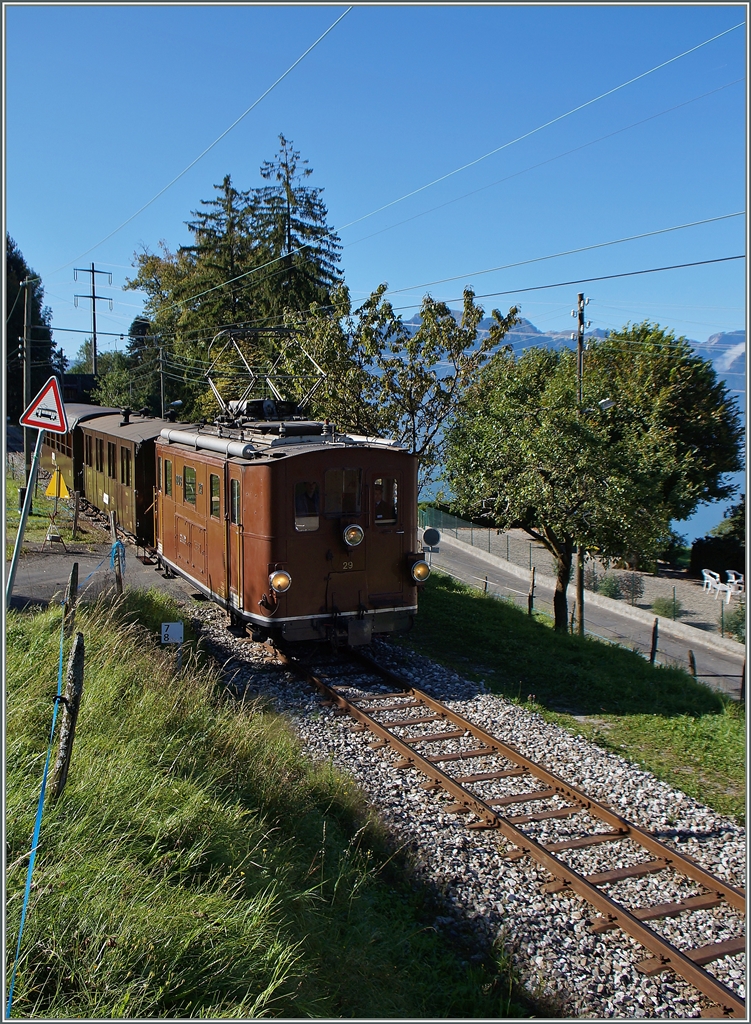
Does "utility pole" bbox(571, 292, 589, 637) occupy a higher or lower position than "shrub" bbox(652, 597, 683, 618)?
higher

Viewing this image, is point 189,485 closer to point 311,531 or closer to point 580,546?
point 311,531

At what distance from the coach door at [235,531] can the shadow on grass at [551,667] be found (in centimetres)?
328

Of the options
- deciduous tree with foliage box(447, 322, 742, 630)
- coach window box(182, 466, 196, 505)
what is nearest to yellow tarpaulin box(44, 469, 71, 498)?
coach window box(182, 466, 196, 505)

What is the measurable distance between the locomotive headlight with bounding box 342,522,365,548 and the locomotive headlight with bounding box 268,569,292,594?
0.96 meters

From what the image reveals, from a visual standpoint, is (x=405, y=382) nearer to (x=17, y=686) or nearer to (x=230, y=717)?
(x=230, y=717)

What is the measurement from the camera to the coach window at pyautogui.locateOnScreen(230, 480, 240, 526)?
10.8 meters

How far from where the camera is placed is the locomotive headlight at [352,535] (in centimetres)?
1052

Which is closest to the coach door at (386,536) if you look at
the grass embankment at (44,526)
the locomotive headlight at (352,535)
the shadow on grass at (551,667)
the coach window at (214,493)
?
the locomotive headlight at (352,535)

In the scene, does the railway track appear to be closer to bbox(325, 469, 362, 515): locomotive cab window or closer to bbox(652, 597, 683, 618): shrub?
bbox(325, 469, 362, 515): locomotive cab window

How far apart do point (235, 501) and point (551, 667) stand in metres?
5.45

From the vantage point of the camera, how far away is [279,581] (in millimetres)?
10125

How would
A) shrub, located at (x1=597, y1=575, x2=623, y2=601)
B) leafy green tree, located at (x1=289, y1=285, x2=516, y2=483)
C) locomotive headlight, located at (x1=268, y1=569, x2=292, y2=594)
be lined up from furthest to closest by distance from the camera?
1. shrub, located at (x1=597, y1=575, x2=623, y2=601)
2. leafy green tree, located at (x1=289, y1=285, x2=516, y2=483)
3. locomotive headlight, located at (x1=268, y1=569, x2=292, y2=594)

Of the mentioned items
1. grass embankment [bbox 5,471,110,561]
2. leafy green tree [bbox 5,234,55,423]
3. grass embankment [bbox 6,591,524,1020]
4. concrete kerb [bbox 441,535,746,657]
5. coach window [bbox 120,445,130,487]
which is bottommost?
concrete kerb [bbox 441,535,746,657]

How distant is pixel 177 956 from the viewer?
3490 mm
